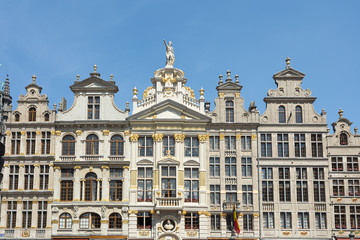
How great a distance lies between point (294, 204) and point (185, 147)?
11.9m

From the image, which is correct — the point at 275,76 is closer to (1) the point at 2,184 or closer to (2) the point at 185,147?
(2) the point at 185,147

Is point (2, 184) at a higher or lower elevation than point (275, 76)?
lower

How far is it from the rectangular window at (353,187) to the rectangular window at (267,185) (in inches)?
313

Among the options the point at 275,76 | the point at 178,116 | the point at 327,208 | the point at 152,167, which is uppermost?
the point at 275,76

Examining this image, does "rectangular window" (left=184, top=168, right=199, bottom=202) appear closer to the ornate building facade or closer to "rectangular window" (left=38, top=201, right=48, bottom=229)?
the ornate building facade

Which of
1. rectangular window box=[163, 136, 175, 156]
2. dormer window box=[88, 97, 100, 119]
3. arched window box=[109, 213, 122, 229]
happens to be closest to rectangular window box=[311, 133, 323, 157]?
rectangular window box=[163, 136, 175, 156]

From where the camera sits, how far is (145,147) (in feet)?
173

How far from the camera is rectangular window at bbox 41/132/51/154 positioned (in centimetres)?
5288

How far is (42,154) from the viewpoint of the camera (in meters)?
52.8

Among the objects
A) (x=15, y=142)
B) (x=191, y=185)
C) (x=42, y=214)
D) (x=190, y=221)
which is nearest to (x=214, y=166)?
(x=191, y=185)

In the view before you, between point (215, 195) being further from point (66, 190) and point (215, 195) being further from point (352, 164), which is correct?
point (66, 190)

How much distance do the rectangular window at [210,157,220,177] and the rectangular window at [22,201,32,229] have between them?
17.9m

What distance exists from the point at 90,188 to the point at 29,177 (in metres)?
6.11

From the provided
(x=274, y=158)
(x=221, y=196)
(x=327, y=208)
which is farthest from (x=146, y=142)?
(x=327, y=208)
